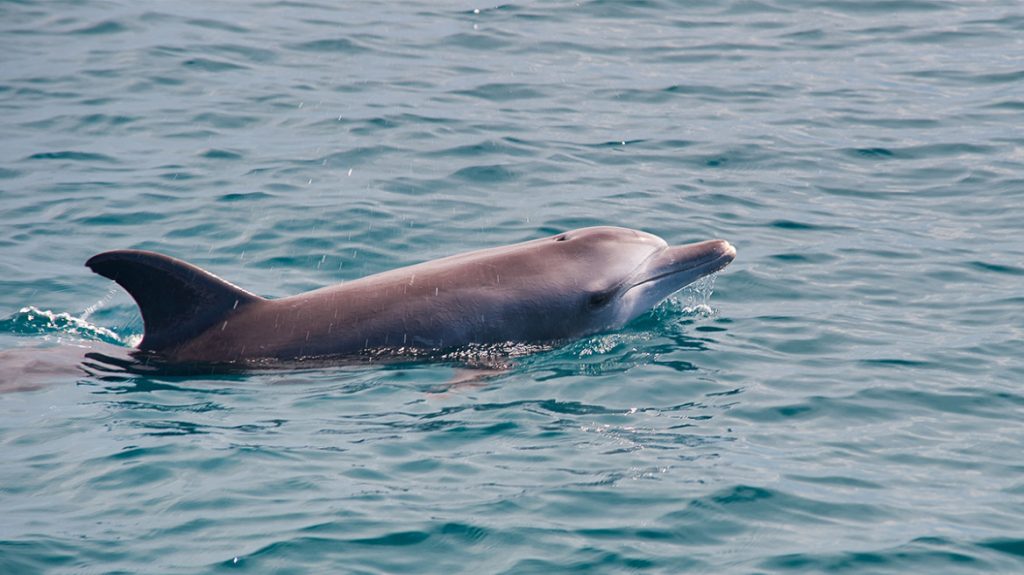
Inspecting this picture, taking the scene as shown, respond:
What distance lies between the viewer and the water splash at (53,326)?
45.8ft

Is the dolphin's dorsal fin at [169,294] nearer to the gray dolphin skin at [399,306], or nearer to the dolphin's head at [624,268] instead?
the gray dolphin skin at [399,306]

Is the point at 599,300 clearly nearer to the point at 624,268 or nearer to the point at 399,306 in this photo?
the point at 624,268

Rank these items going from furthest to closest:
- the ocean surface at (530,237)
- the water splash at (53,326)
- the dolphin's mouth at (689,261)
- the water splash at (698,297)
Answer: the water splash at (698,297)
the water splash at (53,326)
the dolphin's mouth at (689,261)
the ocean surface at (530,237)

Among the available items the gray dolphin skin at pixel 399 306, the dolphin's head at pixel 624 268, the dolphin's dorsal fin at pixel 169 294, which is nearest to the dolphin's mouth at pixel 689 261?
the dolphin's head at pixel 624 268

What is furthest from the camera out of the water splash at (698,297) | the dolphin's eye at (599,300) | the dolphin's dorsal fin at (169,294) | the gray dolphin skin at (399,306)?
the water splash at (698,297)

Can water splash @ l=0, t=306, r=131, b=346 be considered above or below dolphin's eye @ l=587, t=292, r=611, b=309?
below

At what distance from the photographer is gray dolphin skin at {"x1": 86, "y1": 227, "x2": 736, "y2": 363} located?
1228cm

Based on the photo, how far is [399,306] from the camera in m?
12.6

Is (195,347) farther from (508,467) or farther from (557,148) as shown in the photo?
(557,148)

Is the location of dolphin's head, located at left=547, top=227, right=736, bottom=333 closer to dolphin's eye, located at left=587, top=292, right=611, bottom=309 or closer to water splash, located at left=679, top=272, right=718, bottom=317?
dolphin's eye, located at left=587, top=292, right=611, bottom=309

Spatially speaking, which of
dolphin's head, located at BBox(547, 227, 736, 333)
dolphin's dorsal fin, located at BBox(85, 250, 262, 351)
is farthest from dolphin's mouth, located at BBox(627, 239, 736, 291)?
dolphin's dorsal fin, located at BBox(85, 250, 262, 351)

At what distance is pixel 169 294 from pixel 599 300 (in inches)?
160

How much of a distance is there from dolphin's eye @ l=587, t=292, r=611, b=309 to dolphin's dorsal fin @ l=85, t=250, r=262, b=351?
320cm

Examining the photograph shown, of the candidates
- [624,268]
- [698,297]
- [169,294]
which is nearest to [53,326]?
[169,294]
